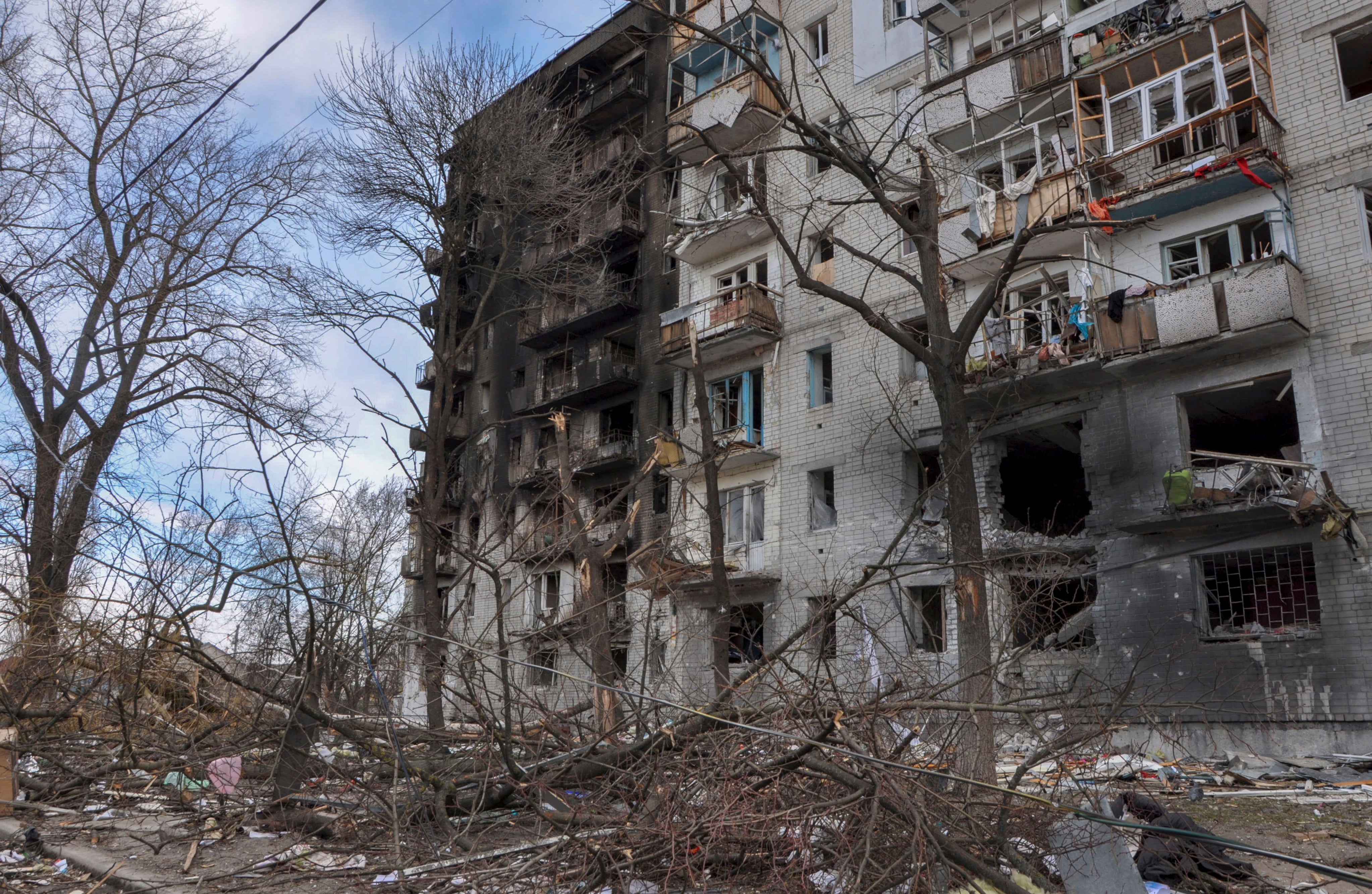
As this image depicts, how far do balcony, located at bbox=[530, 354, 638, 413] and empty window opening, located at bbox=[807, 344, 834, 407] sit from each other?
20.2 feet

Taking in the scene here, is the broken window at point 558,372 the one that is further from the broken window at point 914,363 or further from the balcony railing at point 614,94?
the broken window at point 914,363

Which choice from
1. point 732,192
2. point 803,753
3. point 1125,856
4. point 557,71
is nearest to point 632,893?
point 803,753

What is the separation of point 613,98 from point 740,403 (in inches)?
447

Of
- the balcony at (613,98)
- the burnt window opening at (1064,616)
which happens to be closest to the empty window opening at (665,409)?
the balcony at (613,98)

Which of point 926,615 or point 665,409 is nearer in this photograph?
point 926,615

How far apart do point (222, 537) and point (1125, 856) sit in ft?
24.1

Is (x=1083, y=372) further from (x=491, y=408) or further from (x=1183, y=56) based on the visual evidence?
(x=491, y=408)

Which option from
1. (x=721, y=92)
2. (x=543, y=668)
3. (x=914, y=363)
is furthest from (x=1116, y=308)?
(x=543, y=668)

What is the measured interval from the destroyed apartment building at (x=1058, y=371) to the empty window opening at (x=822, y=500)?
83mm

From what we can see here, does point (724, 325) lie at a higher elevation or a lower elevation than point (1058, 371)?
higher

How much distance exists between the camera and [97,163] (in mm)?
16391

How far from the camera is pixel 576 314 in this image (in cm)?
2956

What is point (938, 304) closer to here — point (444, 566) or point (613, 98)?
point (613, 98)

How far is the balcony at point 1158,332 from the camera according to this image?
14.6 m
